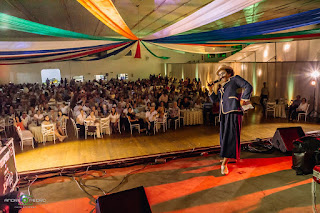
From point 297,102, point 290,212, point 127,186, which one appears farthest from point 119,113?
point 297,102

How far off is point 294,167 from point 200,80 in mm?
12538

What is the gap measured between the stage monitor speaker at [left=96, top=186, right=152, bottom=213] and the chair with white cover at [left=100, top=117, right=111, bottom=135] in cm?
466

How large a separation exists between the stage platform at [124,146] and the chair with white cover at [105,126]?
288 millimetres

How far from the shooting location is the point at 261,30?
436 cm

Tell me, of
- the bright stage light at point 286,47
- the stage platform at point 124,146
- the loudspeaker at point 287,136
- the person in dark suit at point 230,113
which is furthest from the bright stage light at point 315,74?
the person in dark suit at point 230,113

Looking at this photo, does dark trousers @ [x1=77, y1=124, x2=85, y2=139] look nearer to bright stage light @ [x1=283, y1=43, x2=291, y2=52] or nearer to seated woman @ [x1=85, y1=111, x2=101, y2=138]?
seated woman @ [x1=85, y1=111, x2=101, y2=138]

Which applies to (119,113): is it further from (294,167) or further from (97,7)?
(294,167)

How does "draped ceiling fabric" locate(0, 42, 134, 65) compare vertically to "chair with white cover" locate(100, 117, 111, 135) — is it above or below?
above

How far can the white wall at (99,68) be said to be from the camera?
16.7m

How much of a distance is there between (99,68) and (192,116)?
1334 cm

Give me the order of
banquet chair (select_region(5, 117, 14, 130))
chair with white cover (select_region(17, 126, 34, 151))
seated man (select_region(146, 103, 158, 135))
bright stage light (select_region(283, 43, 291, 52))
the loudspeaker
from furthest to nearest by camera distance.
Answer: bright stage light (select_region(283, 43, 291, 52)) < banquet chair (select_region(5, 117, 14, 130)) < seated man (select_region(146, 103, 158, 135)) < chair with white cover (select_region(17, 126, 34, 151)) < the loudspeaker

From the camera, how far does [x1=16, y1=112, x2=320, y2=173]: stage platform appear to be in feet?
17.3

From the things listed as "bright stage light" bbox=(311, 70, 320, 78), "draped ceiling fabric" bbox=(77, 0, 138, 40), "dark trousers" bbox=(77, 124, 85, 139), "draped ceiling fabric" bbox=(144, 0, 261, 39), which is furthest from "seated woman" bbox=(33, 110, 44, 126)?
"bright stage light" bbox=(311, 70, 320, 78)

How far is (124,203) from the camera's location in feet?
8.55
